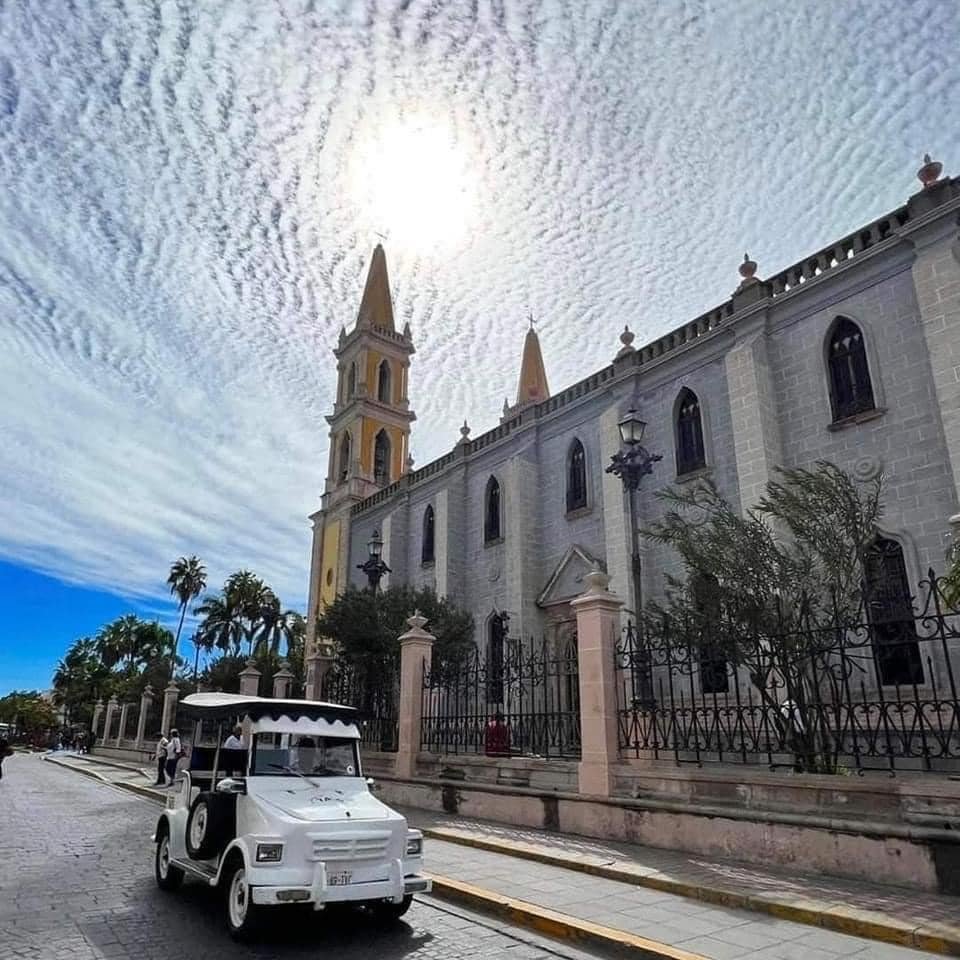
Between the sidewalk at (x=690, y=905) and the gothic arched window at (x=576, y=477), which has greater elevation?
the gothic arched window at (x=576, y=477)

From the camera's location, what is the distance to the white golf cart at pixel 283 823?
532 cm

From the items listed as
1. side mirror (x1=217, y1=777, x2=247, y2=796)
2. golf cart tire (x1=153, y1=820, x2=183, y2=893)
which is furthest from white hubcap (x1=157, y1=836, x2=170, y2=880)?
side mirror (x1=217, y1=777, x2=247, y2=796)

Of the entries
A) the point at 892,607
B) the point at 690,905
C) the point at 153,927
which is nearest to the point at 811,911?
the point at 690,905

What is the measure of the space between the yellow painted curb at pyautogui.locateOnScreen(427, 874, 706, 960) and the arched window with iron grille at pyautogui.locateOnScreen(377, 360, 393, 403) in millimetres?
29079

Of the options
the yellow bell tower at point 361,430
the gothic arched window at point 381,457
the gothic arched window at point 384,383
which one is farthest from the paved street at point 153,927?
the gothic arched window at point 384,383

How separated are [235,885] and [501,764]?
251 inches

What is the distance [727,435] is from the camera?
16.9 meters

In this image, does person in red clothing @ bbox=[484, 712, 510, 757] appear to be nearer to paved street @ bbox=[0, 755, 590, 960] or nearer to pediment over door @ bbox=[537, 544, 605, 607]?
paved street @ bbox=[0, 755, 590, 960]

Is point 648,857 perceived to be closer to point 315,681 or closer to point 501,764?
point 501,764

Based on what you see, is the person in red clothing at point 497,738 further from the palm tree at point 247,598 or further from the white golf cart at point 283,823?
the palm tree at point 247,598

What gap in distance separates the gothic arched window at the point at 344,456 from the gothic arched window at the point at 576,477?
1468 cm

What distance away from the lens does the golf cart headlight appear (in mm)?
5289

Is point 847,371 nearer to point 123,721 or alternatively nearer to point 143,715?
point 143,715

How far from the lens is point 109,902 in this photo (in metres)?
6.39
